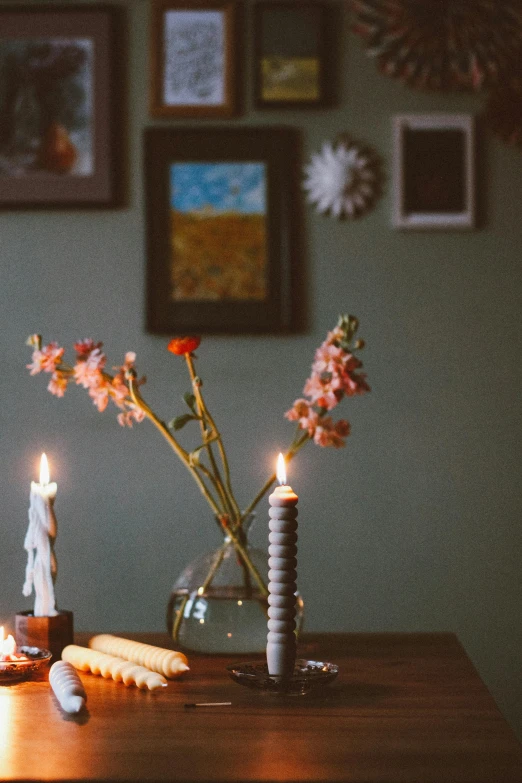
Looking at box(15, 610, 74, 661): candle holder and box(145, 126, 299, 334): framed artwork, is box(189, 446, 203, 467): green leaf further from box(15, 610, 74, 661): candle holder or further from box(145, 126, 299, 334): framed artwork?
box(145, 126, 299, 334): framed artwork

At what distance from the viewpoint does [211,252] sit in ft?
6.07

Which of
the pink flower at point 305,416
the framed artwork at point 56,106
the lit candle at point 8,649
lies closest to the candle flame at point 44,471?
the lit candle at point 8,649

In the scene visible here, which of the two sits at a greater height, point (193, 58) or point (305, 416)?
point (193, 58)

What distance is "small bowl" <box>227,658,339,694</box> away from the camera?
1042 mm

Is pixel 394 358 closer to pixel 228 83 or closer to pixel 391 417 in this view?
pixel 391 417

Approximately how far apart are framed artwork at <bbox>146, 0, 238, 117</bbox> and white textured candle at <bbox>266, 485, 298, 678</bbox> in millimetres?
1083

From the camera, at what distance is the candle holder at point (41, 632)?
1.20 metres

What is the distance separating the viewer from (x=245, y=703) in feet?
3.37

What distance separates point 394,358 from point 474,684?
0.84m

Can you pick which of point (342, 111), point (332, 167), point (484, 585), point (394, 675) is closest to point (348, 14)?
point (342, 111)

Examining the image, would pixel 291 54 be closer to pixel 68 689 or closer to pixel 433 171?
pixel 433 171

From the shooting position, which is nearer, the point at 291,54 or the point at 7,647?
the point at 7,647

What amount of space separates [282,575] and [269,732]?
0.18 meters

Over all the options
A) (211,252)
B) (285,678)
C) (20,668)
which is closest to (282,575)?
(285,678)
